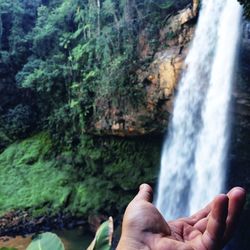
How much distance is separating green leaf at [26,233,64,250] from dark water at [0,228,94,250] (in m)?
7.98

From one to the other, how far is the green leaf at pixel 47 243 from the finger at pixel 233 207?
2.15 ft

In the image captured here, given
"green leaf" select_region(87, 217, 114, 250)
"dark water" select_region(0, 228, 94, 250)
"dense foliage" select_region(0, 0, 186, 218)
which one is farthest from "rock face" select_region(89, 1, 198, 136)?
"green leaf" select_region(87, 217, 114, 250)

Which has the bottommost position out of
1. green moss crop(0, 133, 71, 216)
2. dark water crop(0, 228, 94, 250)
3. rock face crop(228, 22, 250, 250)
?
dark water crop(0, 228, 94, 250)

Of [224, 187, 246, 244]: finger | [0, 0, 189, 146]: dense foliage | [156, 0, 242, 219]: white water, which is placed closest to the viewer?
[224, 187, 246, 244]: finger

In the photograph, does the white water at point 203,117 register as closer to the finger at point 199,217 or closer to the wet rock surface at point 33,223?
the wet rock surface at point 33,223

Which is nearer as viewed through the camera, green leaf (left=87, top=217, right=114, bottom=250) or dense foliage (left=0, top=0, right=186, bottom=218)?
green leaf (left=87, top=217, right=114, bottom=250)

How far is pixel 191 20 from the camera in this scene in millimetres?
8953

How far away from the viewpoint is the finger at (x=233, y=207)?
1516 mm

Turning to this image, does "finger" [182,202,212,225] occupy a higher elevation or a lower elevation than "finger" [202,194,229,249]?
lower

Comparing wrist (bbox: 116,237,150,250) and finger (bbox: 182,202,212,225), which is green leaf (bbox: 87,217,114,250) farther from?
finger (bbox: 182,202,212,225)

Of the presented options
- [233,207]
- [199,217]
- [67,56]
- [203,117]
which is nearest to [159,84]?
[203,117]

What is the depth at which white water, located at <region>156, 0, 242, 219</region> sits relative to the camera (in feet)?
26.6

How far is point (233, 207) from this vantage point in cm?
152

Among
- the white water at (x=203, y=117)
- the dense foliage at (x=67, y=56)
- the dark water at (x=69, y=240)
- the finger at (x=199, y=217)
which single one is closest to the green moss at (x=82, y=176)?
the dark water at (x=69, y=240)
